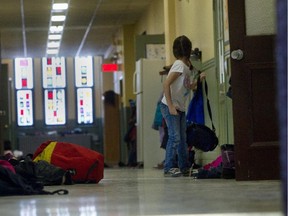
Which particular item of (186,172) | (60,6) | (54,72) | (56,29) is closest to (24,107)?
(54,72)

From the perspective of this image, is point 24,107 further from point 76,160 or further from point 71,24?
point 76,160

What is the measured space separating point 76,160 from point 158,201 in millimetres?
1977

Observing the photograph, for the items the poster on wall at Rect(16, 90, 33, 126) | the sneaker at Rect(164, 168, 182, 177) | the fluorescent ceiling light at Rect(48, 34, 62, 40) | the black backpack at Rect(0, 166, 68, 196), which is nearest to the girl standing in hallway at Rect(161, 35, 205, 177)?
the sneaker at Rect(164, 168, 182, 177)

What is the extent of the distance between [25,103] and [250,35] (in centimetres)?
1542

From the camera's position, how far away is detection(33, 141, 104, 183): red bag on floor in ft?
19.7

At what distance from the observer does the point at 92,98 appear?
826 inches

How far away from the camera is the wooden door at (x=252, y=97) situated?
5859 millimetres

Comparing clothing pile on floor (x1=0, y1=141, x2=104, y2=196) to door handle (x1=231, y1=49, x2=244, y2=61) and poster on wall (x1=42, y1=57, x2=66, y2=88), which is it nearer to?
door handle (x1=231, y1=49, x2=244, y2=61)

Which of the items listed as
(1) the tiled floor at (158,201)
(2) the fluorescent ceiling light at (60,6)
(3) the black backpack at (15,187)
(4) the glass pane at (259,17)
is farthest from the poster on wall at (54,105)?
(3) the black backpack at (15,187)

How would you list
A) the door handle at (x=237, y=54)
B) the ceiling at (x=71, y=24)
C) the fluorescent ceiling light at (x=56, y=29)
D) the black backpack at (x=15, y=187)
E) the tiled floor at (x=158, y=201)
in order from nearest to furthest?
the tiled floor at (x=158, y=201)
the black backpack at (x=15, y=187)
the door handle at (x=237, y=54)
the ceiling at (x=71, y=24)
the fluorescent ceiling light at (x=56, y=29)

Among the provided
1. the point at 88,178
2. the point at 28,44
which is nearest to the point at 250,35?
the point at 88,178

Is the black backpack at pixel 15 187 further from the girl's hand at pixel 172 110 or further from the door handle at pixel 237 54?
the girl's hand at pixel 172 110

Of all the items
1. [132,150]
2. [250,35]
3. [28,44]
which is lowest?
[132,150]

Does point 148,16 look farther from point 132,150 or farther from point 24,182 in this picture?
point 24,182
